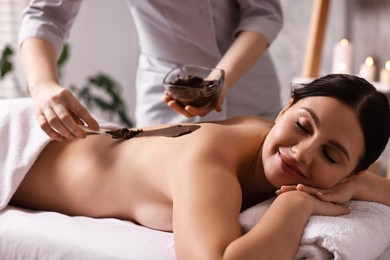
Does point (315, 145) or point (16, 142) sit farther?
point (16, 142)

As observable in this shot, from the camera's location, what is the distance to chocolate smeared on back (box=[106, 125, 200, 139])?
1844 mm

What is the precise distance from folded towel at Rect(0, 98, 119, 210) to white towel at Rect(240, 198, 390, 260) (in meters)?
0.70

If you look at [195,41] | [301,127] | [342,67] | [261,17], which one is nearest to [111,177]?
[301,127]

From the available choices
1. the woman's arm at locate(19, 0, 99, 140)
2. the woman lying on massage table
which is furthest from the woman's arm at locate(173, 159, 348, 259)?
the woman's arm at locate(19, 0, 99, 140)

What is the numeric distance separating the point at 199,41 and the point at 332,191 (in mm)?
1042

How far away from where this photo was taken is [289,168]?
1.60 m

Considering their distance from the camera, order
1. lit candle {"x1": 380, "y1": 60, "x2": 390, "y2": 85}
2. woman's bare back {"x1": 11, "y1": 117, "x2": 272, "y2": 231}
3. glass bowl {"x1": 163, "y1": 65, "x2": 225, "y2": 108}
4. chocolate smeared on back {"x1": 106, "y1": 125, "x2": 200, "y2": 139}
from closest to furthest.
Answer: woman's bare back {"x1": 11, "y1": 117, "x2": 272, "y2": 231} → chocolate smeared on back {"x1": 106, "y1": 125, "x2": 200, "y2": 139} → glass bowl {"x1": 163, "y1": 65, "x2": 225, "y2": 108} → lit candle {"x1": 380, "y1": 60, "x2": 390, "y2": 85}

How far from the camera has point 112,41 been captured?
15.4 ft

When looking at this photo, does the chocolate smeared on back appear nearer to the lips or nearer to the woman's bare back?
the woman's bare back

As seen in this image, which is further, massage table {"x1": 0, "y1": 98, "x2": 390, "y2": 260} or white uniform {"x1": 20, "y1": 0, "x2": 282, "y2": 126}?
white uniform {"x1": 20, "y1": 0, "x2": 282, "y2": 126}

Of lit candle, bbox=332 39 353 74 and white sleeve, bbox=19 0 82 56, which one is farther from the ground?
white sleeve, bbox=19 0 82 56

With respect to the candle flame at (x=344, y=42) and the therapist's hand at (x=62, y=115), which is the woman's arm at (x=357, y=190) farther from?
the candle flame at (x=344, y=42)

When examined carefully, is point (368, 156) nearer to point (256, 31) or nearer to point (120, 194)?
point (120, 194)

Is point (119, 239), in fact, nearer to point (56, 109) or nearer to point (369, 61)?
point (56, 109)
